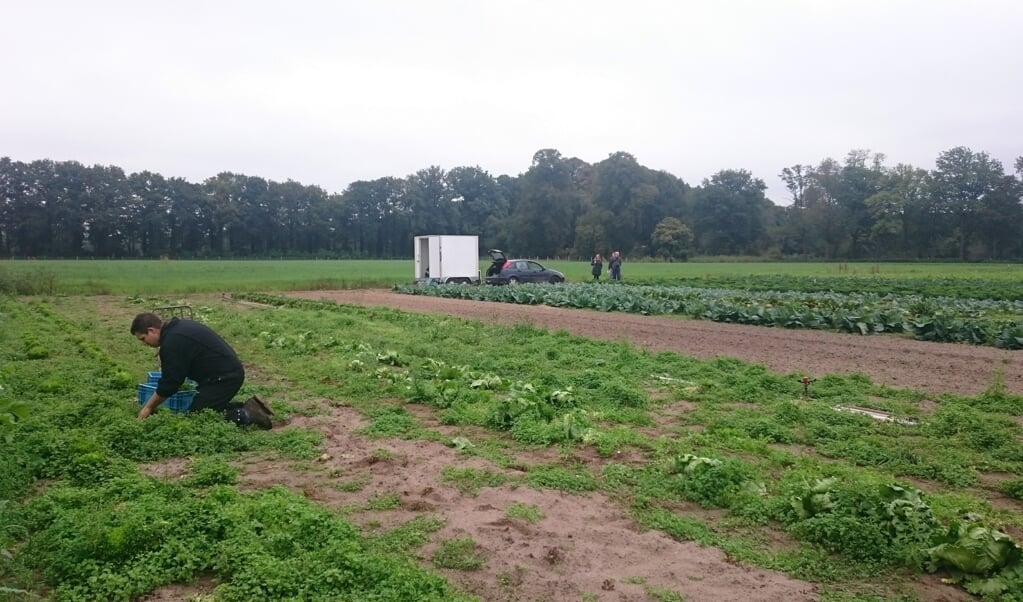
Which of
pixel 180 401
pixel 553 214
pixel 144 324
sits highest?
pixel 553 214

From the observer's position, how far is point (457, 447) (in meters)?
7.21

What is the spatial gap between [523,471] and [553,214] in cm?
9128

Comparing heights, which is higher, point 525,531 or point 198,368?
point 198,368

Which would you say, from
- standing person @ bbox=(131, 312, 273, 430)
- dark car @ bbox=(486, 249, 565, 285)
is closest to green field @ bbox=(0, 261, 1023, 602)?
standing person @ bbox=(131, 312, 273, 430)

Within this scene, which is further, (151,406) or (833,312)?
(833,312)

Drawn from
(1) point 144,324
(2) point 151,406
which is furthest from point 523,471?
(1) point 144,324

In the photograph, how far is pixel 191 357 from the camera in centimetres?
765

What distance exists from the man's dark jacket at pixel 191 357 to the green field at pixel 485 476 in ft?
1.62

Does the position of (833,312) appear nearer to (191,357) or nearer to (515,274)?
(191,357)

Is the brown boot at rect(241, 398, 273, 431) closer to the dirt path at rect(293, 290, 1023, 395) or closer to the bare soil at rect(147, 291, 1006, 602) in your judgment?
the bare soil at rect(147, 291, 1006, 602)

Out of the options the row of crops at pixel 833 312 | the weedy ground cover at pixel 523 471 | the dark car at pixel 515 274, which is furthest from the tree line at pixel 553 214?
the weedy ground cover at pixel 523 471

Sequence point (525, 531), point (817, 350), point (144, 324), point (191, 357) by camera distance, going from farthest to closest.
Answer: point (817, 350), point (191, 357), point (144, 324), point (525, 531)

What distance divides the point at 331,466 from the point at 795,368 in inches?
349

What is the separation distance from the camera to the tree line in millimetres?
84875
